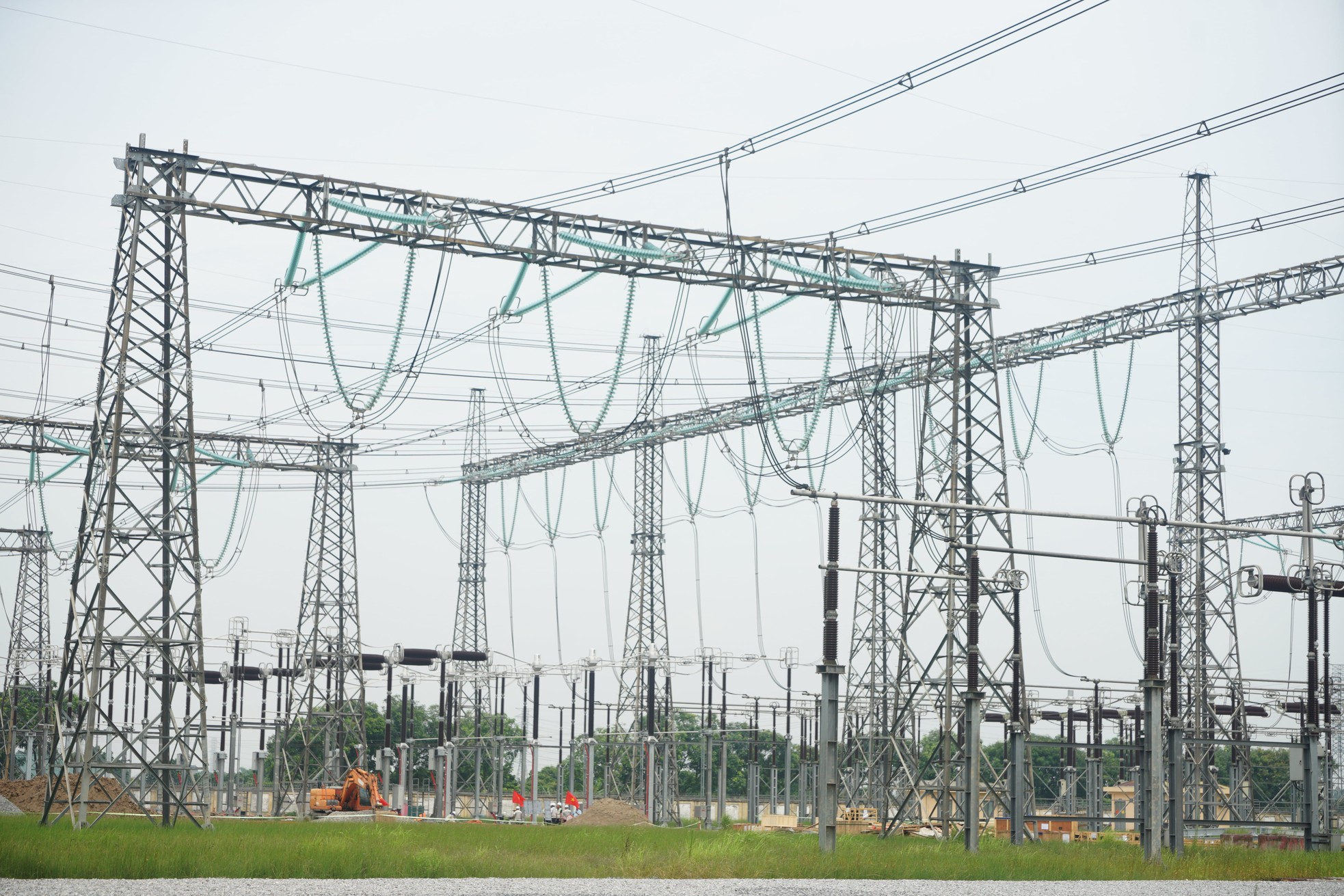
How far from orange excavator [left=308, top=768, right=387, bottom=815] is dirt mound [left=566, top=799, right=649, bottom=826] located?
19.1 feet

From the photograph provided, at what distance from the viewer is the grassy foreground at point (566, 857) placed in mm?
16484

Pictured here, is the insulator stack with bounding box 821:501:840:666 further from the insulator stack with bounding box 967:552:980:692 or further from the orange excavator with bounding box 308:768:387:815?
the orange excavator with bounding box 308:768:387:815

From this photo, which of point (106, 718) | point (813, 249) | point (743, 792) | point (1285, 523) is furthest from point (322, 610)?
point (743, 792)

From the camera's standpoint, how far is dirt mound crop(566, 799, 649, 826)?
37688 mm

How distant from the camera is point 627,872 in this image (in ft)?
57.1

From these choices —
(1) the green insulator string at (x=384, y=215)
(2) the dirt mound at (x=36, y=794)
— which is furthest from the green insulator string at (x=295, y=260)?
(2) the dirt mound at (x=36, y=794)

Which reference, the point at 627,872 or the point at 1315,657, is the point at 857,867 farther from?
the point at 1315,657

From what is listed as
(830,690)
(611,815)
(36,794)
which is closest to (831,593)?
(830,690)

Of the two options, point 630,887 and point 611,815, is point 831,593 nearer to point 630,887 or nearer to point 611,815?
point 630,887

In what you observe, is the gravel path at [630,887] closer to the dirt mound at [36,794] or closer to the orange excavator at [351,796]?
the dirt mound at [36,794]

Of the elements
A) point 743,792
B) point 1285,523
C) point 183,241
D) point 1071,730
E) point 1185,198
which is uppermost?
point 1185,198

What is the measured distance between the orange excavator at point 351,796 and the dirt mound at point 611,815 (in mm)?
5833

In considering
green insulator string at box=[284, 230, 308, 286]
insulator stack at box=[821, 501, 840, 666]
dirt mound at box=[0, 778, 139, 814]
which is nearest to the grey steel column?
insulator stack at box=[821, 501, 840, 666]

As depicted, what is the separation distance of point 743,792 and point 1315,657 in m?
61.0
